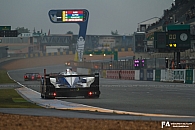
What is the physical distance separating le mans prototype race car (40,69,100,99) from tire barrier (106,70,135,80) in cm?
4336

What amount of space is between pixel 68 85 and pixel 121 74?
51014 mm

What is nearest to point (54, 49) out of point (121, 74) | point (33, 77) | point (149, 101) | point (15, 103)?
point (121, 74)

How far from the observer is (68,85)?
30.6 m

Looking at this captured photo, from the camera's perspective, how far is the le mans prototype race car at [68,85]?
30578mm

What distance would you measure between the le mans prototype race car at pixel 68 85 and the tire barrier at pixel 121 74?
4336 cm

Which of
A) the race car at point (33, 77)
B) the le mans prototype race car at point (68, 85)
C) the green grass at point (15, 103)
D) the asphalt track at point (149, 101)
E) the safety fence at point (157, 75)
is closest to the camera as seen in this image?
the asphalt track at point (149, 101)

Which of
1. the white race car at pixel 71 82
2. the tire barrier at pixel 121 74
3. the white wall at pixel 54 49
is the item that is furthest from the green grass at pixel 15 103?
the white wall at pixel 54 49

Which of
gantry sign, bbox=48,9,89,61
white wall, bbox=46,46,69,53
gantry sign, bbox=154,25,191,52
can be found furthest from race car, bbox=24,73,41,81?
white wall, bbox=46,46,69,53

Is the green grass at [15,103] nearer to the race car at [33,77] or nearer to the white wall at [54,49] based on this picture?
the race car at [33,77]

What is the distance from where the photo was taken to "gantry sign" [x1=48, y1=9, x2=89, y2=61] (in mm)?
114281

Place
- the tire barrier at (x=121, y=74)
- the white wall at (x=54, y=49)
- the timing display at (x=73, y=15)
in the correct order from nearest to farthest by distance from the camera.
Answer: the tire barrier at (x=121, y=74), the timing display at (x=73, y=15), the white wall at (x=54, y=49)

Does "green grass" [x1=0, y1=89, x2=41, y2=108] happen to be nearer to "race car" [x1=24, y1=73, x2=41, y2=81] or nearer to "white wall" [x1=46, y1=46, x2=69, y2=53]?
"race car" [x1=24, y1=73, x2=41, y2=81]

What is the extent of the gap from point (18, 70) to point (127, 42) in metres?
54.0

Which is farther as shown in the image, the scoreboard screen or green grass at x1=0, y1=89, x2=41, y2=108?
the scoreboard screen
